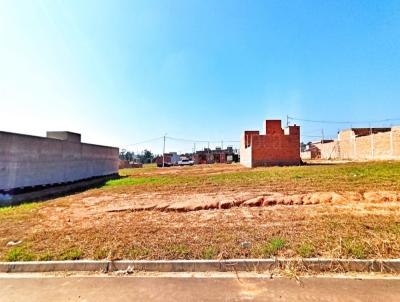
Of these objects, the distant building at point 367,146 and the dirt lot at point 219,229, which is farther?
the distant building at point 367,146

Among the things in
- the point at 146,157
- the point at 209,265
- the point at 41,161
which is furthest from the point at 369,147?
the point at 146,157

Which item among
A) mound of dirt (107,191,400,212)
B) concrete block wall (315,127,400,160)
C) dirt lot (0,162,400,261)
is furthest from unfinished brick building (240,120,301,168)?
mound of dirt (107,191,400,212)

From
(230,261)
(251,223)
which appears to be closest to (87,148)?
(251,223)

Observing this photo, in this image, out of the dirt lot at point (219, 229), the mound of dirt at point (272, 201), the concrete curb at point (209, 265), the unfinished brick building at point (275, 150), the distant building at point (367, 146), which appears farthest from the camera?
the unfinished brick building at point (275, 150)

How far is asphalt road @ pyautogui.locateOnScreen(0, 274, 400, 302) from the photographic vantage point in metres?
3.16

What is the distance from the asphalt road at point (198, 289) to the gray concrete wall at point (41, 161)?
919 centimetres

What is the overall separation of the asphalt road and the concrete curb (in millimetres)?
230

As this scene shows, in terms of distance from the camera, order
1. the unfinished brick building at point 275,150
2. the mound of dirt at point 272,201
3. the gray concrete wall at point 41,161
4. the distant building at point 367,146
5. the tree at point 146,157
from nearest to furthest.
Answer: the mound of dirt at point 272,201, the gray concrete wall at point 41,161, the distant building at point 367,146, the unfinished brick building at point 275,150, the tree at point 146,157

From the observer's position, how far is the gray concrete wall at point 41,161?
11.3m

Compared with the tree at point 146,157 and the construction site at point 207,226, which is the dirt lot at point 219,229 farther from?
the tree at point 146,157

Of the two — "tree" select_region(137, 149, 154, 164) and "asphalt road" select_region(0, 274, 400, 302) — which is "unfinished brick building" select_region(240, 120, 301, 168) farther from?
"tree" select_region(137, 149, 154, 164)

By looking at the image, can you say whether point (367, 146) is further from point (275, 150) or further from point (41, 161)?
point (41, 161)

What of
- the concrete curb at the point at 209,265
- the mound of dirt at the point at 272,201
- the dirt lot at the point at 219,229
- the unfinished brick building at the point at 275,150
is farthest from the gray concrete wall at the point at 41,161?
the unfinished brick building at the point at 275,150

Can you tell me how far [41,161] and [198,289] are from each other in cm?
1321
